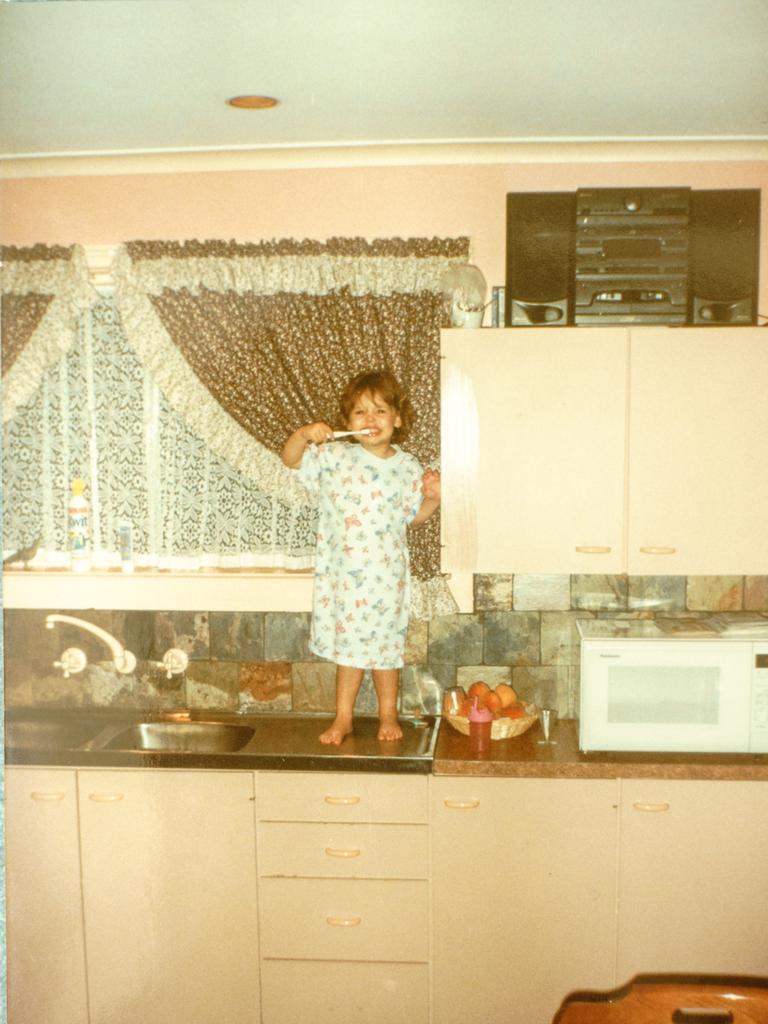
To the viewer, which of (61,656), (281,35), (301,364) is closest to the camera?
(281,35)

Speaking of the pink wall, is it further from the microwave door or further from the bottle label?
the microwave door

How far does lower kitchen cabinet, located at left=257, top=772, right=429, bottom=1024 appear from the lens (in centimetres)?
232

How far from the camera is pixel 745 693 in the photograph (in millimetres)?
2309

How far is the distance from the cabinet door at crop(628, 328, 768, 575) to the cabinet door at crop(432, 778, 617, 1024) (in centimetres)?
68

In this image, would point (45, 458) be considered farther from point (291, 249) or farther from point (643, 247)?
point (643, 247)

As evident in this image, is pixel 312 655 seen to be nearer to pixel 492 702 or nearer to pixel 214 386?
pixel 492 702

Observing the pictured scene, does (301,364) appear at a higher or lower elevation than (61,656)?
higher

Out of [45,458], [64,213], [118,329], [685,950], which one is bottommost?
[685,950]

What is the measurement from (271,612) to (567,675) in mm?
941

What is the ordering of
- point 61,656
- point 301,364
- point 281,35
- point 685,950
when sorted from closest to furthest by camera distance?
1. point 281,35
2. point 685,950
3. point 301,364
4. point 61,656

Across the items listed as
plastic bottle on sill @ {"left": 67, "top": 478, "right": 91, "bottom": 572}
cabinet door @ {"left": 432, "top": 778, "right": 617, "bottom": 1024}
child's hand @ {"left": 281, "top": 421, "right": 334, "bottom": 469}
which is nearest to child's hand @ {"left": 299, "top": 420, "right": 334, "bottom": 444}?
child's hand @ {"left": 281, "top": 421, "right": 334, "bottom": 469}

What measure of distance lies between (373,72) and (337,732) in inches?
66.2

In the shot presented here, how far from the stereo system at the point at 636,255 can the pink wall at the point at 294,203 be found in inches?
9.6

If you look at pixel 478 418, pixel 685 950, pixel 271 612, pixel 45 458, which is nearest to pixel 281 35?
pixel 478 418
